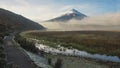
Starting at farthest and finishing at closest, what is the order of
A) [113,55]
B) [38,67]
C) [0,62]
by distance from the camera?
1. [113,55]
2. [38,67]
3. [0,62]

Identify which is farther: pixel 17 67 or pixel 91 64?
pixel 91 64

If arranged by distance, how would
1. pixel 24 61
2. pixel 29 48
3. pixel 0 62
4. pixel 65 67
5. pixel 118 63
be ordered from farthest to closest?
pixel 29 48, pixel 118 63, pixel 65 67, pixel 24 61, pixel 0 62

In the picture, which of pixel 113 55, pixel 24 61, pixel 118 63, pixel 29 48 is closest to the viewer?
pixel 24 61

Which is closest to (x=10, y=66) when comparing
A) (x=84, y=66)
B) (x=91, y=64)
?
(x=84, y=66)

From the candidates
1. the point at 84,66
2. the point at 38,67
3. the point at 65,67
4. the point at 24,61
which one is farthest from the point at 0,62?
the point at 84,66

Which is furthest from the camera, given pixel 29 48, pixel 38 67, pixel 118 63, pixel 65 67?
pixel 29 48

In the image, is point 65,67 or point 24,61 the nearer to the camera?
point 24,61

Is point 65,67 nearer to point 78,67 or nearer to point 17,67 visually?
point 78,67

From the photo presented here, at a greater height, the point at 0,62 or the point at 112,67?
the point at 0,62

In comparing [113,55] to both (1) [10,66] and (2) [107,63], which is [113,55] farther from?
(1) [10,66]
